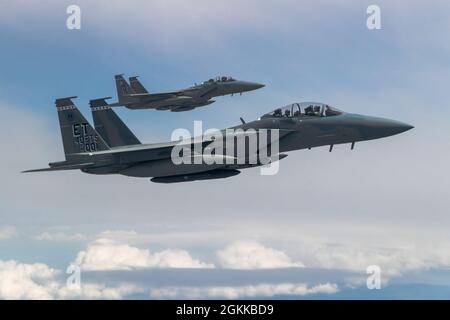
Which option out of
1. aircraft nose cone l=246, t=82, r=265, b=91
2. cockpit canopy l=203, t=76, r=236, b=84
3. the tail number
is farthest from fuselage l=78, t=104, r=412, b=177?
aircraft nose cone l=246, t=82, r=265, b=91

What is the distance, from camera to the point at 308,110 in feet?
128

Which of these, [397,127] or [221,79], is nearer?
[397,127]

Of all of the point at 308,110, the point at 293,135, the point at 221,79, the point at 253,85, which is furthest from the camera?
the point at 253,85

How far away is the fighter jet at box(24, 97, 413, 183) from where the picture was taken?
38.4 m

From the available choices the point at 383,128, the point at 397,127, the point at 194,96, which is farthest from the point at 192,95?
the point at 397,127

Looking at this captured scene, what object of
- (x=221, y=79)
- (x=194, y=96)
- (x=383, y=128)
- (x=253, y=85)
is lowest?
(x=194, y=96)

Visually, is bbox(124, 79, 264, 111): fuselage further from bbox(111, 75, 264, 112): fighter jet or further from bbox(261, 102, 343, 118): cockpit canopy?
bbox(261, 102, 343, 118): cockpit canopy

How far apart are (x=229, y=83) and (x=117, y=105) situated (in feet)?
30.3

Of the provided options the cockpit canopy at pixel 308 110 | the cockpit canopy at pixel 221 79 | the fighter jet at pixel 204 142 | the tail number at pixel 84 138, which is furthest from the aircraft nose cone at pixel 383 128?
the cockpit canopy at pixel 221 79

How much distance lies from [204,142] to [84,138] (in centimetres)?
685

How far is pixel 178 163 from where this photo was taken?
39.2m

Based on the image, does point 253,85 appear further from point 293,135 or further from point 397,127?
point 397,127
